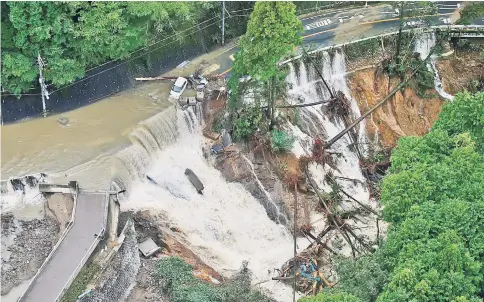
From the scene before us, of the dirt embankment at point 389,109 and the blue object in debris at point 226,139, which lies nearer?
the blue object in debris at point 226,139

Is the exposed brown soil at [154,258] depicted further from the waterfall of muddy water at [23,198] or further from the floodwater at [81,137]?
the waterfall of muddy water at [23,198]

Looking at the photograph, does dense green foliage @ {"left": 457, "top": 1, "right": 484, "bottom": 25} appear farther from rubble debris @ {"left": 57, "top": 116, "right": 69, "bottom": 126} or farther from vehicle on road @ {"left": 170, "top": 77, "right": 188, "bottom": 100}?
rubble debris @ {"left": 57, "top": 116, "right": 69, "bottom": 126}

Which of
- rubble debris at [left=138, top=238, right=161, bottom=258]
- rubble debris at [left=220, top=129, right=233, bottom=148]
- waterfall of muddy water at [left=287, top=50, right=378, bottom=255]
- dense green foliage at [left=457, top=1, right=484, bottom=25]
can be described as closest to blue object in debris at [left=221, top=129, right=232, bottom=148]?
rubble debris at [left=220, top=129, right=233, bottom=148]

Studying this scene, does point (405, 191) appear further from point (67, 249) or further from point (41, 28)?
point (41, 28)

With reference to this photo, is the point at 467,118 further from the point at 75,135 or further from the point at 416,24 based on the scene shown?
the point at 75,135

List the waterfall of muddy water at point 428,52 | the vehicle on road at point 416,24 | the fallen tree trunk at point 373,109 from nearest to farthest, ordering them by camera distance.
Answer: the fallen tree trunk at point 373,109 < the waterfall of muddy water at point 428,52 < the vehicle on road at point 416,24

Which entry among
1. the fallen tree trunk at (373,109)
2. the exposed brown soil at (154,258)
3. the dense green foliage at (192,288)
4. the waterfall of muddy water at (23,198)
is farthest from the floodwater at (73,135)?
the fallen tree trunk at (373,109)
